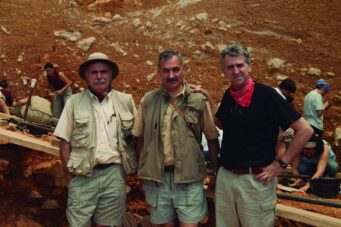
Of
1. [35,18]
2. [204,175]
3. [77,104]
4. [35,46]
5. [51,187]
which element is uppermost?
[35,18]

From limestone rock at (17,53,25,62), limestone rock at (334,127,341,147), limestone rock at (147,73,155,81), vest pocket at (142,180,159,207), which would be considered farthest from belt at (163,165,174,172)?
limestone rock at (17,53,25,62)

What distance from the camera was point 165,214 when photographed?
12.0 ft

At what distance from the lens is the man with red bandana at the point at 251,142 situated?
3.27 meters

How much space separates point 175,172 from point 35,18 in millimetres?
12846

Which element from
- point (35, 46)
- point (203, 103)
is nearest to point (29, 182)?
point (203, 103)

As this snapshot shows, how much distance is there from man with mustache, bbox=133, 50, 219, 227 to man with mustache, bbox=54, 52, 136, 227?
0.32m

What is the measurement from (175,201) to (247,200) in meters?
0.63

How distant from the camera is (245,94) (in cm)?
334

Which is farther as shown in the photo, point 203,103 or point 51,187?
point 51,187

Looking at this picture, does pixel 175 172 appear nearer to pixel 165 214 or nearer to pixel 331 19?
pixel 165 214

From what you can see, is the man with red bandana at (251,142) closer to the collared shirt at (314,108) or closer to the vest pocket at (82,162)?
the vest pocket at (82,162)

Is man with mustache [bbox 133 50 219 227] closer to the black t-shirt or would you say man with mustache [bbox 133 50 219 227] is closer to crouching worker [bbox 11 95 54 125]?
the black t-shirt

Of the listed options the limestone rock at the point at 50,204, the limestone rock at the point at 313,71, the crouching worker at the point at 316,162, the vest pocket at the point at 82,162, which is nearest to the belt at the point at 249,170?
the vest pocket at the point at 82,162

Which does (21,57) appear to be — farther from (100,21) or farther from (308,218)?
(308,218)
